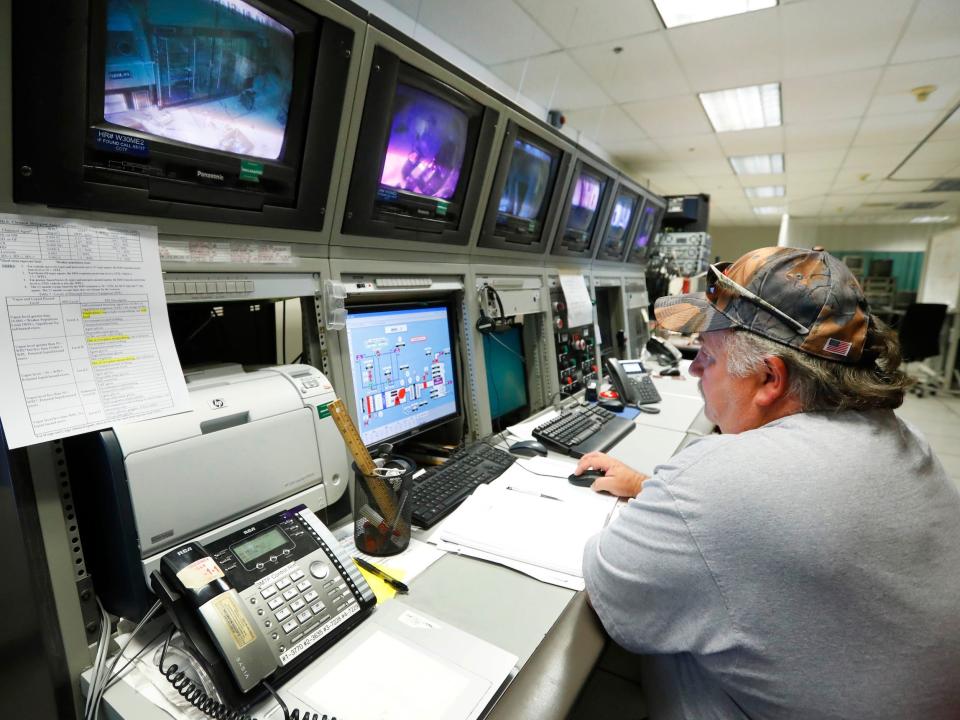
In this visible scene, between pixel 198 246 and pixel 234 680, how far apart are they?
0.63 metres

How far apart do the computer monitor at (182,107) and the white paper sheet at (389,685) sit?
703 millimetres

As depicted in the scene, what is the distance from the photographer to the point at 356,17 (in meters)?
0.86

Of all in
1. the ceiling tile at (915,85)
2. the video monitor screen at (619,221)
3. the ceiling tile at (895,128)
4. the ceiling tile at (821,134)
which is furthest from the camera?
the ceiling tile at (821,134)

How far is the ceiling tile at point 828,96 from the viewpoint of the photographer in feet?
11.9

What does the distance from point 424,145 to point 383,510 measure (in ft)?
2.81

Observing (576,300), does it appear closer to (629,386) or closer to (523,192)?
(629,386)

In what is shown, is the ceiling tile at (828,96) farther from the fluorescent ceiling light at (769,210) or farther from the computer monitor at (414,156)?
the fluorescent ceiling light at (769,210)

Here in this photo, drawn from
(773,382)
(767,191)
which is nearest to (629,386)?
(773,382)

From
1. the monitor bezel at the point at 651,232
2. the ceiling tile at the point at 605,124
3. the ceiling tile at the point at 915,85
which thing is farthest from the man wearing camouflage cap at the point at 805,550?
the ceiling tile at the point at 605,124

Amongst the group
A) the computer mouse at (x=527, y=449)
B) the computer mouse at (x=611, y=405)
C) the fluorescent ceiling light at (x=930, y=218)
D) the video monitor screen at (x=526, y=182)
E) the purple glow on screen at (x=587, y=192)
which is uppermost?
the fluorescent ceiling light at (x=930, y=218)

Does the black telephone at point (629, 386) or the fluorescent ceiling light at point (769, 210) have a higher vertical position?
the fluorescent ceiling light at point (769, 210)

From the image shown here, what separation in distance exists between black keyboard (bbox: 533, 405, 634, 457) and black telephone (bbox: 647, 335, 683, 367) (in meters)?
1.27

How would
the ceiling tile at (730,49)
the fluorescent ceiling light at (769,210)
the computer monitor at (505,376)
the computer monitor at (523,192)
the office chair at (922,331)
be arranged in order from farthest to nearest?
the fluorescent ceiling light at (769,210), the office chair at (922,331), the ceiling tile at (730,49), the computer monitor at (505,376), the computer monitor at (523,192)

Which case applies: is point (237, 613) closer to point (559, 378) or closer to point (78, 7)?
point (78, 7)
